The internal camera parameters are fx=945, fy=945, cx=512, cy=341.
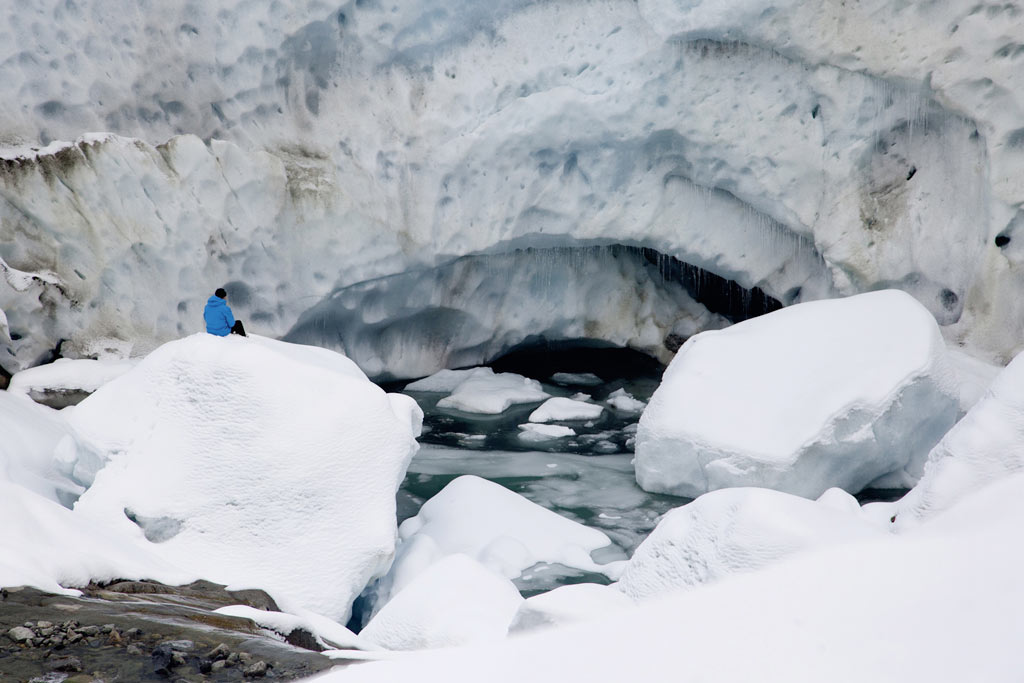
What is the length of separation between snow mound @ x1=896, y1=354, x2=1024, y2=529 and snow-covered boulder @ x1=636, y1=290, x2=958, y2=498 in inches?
67.0

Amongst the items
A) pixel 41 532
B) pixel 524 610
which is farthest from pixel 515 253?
pixel 524 610

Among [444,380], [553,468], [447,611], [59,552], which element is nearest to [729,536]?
[447,611]

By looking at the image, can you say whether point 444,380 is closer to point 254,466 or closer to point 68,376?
point 68,376

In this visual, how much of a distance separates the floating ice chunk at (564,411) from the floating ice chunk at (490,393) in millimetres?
448

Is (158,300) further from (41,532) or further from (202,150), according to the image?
(41,532)

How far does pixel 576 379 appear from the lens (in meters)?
12.5

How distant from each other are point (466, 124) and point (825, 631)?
8.67m

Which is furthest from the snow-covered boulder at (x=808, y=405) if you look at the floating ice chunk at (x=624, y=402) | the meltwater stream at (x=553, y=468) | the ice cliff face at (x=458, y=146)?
the floating ice chunk at (x=624, y=402)

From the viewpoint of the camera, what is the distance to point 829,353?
830 centimetres

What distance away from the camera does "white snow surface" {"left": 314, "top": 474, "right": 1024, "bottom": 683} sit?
6.14ft

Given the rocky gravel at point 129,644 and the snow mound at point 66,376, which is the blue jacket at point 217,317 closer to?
the snow mound at point 66,376

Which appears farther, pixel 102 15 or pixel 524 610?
pixel 102 15

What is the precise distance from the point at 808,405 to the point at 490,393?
4316 millimetres

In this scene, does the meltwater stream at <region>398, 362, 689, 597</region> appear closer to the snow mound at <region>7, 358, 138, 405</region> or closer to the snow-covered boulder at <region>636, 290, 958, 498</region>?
the snow-covered boulder at <region>636, 290, 958, 498</region>
